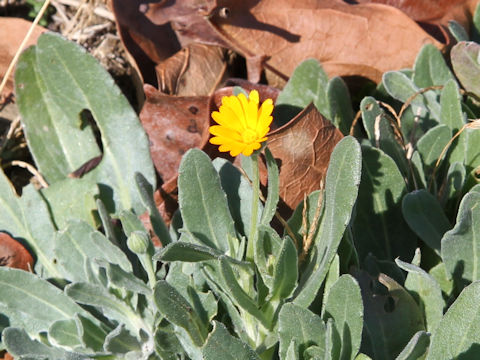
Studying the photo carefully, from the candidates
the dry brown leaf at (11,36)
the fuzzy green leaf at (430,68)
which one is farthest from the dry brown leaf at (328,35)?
the dry brown leaf at (11,36)

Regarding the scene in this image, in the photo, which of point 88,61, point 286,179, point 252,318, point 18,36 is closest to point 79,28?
point 18,36

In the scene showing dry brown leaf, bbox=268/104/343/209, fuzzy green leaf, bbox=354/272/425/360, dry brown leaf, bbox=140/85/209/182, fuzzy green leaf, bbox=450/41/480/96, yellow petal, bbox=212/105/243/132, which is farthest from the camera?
dry brown leaf, bbox=140/85/209/182

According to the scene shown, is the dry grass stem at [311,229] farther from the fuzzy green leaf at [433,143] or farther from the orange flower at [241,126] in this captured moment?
the fuzzy green leaf at [433,143]

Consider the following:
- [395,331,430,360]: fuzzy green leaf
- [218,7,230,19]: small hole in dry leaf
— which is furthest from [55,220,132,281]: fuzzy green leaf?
[395,331,430,360]: fuzzy green leaf

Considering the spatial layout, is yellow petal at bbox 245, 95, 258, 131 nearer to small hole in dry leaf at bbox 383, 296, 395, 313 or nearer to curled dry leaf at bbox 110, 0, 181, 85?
small hole in dry leaf at bbox 383, 296, 395, 313

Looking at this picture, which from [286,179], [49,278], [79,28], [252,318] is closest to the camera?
[252,318]

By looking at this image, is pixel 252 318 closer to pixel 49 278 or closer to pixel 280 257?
pixel 280 257
